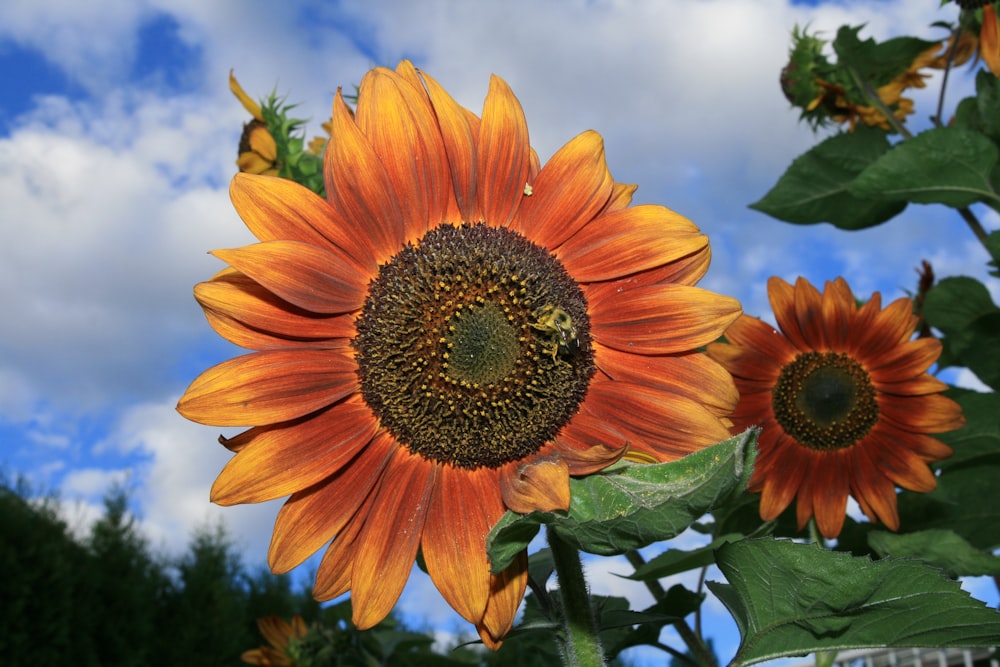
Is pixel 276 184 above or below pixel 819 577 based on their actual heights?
above

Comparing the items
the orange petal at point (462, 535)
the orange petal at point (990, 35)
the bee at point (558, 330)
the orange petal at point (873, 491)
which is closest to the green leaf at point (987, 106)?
the orange petal at point (990, 35)

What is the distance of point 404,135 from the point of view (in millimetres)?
998

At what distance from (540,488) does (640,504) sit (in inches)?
4.5

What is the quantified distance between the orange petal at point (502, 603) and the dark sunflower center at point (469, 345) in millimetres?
121

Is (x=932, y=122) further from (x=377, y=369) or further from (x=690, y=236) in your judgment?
(x=377, y=369)

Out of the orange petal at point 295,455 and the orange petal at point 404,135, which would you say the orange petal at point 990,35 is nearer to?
the orange petal at point 404,135

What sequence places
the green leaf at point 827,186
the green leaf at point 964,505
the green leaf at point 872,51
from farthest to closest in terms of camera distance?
the green leaf at point 872,51, the green leaf at point 827,186, the green leaf at point 964,505

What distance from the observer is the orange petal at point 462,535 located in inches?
37.2

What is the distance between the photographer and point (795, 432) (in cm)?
190

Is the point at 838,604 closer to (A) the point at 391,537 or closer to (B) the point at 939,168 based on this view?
(A) the point at 391,537

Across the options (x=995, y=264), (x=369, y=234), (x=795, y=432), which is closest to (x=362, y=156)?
(x=369, y=234)

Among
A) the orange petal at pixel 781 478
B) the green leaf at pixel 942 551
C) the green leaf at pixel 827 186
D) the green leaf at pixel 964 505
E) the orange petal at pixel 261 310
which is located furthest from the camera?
the green leaf at pixel 827 186

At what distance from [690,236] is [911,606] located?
1.42ft

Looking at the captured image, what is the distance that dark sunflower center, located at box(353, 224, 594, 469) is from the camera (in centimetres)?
101
